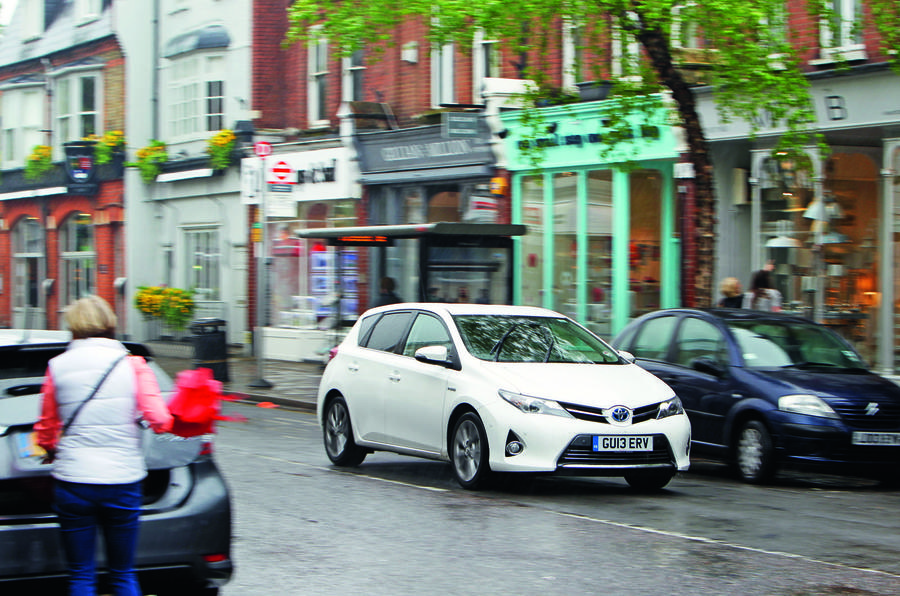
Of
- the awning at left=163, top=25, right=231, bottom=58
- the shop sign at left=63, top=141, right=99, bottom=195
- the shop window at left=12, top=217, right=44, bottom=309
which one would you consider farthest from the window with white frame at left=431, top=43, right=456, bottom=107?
the shop window at left=12, top=217, right=44, bottom=309

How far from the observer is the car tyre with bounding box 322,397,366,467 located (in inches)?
455

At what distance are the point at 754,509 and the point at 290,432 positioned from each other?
701cm

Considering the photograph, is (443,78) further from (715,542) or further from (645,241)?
(715,542)

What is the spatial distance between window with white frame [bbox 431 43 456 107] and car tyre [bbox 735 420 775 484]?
14507 mm

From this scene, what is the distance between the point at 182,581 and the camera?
5598 mm

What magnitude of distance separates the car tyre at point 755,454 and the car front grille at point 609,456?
4.97 feet

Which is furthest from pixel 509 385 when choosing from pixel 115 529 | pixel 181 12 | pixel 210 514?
pixel 181 12

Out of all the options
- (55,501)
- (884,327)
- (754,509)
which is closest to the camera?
(55,501)

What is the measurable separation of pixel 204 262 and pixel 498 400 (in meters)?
23.2

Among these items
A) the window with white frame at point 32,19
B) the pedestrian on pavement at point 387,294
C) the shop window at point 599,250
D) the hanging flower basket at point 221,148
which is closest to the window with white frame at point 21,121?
→ the window with white frame at point 32,19

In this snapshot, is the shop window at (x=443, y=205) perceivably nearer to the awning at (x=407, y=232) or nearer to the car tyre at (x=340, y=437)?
the awning at (x=407, y=232)

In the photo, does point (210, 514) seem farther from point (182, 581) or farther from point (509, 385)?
point (509, 385)

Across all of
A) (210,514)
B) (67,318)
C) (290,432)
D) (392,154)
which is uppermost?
(392,154)

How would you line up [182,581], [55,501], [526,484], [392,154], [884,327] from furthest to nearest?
[392,154] → [884,327] → [526,484] → [182,581] → [55,501]
